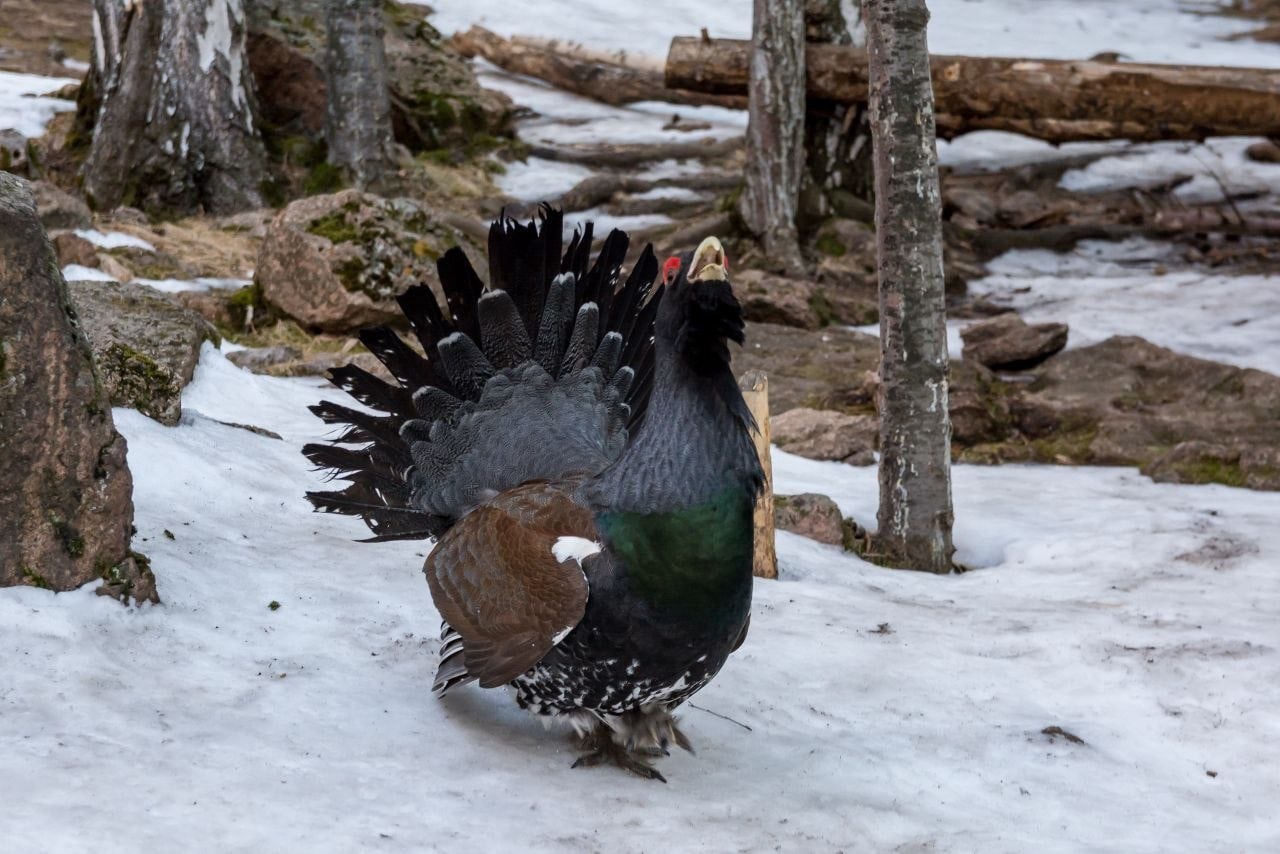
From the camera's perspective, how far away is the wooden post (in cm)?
545

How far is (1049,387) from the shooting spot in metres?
8.81

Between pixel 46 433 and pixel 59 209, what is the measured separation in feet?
18.3

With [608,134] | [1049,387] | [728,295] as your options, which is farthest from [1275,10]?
[728,295]

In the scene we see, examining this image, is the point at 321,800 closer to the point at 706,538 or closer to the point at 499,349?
the point at 706,538

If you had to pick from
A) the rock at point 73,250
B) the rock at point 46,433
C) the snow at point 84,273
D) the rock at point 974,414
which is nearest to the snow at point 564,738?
the rock at point 46,433

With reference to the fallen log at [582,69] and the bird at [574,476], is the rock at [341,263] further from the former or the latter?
the fallen log at [582,69]

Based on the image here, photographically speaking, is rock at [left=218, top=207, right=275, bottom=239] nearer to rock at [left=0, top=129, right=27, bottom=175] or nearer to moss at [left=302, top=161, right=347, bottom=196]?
moss at [left=302, top=161, right=347, bottom=196]

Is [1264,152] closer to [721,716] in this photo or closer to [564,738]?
[721,716]

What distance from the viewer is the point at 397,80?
1404 centimetres

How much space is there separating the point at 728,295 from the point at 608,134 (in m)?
12.2

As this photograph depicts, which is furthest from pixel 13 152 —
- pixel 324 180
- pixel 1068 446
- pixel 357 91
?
pixel 1068 446

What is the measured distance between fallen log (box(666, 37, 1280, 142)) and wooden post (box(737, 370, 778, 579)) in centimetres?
626

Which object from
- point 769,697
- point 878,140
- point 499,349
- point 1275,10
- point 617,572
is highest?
point 1275,10

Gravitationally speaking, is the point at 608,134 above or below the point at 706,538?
above
